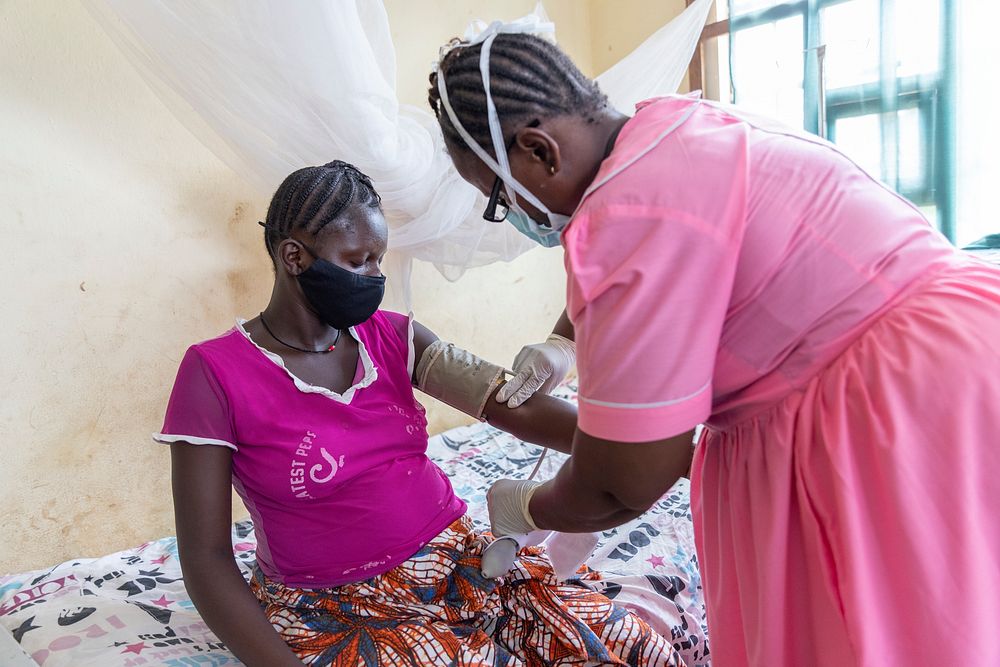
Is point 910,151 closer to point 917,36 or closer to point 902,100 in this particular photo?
point 902,100

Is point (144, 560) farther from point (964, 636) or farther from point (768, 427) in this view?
point (964, 636)

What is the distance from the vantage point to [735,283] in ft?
2.43

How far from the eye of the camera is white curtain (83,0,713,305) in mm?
1596

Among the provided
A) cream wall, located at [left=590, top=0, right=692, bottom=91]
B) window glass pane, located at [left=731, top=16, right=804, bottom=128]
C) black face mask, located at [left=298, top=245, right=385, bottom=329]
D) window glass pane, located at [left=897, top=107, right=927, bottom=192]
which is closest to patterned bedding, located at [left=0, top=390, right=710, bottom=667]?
black face mask, located at [left=298, top=245, right=385, bottom=329]

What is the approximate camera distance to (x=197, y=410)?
1.20 m

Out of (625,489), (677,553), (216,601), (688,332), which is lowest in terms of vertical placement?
(677,553)

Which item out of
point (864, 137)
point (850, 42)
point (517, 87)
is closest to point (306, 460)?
point (517, 87)

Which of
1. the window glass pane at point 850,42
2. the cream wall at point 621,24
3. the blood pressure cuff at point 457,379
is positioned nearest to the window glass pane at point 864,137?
the window glass pane at point 850,42

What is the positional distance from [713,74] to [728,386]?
274 centimetres

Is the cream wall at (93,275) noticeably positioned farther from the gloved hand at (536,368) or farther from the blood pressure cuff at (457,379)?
the gloved hand at (536,368)

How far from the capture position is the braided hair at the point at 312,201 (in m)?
1.33

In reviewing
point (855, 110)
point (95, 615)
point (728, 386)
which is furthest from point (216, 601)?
point (855, 110)

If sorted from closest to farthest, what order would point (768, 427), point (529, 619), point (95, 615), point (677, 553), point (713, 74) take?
point (768, 427) < point (529, 619) < point (95, 615) < point (677, 553) < point (713, 74)

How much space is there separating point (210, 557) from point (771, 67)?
264cm
